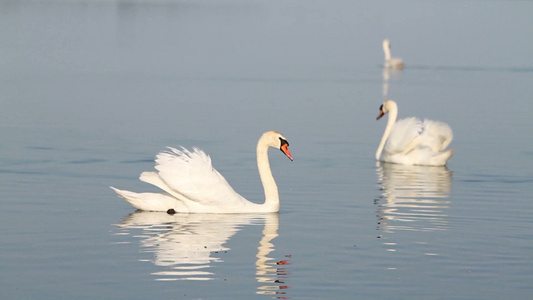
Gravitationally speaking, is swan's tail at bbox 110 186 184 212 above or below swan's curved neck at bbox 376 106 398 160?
below

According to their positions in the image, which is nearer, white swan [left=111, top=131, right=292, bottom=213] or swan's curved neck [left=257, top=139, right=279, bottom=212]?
white swan [left=111, top=131, right=292, bottom=213]

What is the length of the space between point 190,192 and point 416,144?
24.1 feet

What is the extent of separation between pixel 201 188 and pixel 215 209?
0.33m

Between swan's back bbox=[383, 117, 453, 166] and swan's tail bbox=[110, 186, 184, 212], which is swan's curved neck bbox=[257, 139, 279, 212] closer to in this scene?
swan's tail bbox=[110, 186, 184, 212]

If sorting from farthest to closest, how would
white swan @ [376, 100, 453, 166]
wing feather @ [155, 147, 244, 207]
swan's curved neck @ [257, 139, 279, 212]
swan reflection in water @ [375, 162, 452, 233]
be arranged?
white swan @ [376, 100, 453, 166], swan's curved neck @ [257, 139, 279, 212], wing feather @ [155, 147, 244, 207], swan reflection in water @ [375, 162, 452, 233]

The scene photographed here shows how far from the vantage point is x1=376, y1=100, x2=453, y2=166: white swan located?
66.3 ft

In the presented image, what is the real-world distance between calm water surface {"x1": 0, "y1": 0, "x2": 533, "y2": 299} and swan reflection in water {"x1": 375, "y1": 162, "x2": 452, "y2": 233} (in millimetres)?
46

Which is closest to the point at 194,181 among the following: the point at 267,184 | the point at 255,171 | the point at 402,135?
the point at 267,184

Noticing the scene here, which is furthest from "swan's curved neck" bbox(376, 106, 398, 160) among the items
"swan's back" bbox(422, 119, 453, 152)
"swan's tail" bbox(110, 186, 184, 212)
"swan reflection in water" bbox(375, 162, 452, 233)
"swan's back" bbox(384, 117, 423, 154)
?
"swan's tail" bbox(110, 186, 184, 212)

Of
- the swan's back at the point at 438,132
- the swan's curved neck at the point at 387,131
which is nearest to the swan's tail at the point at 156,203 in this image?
the swan's curved neck at the point at 387,131

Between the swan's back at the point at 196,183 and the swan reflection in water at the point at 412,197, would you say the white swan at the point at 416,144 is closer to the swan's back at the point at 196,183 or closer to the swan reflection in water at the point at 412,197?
the swan reflection in water at the point at 412,197

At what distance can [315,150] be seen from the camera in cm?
2050

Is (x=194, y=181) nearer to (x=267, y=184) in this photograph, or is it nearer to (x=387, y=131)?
(x=267, y=184)

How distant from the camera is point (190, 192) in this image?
1391 centimetres
